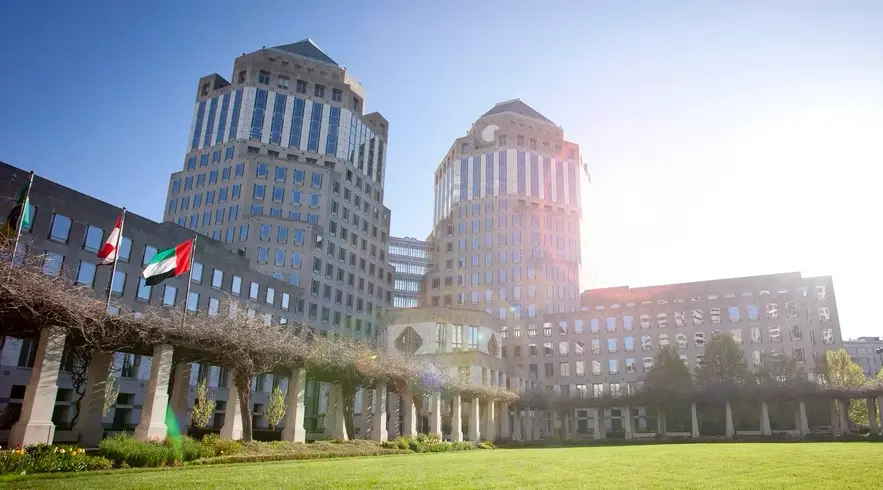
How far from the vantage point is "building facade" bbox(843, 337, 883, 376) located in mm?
176750

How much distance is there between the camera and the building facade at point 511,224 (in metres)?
131

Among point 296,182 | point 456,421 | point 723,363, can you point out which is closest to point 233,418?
point 456,421

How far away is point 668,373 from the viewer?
94.4 metres

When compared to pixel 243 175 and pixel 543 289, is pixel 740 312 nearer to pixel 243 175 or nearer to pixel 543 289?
pixel 543 289

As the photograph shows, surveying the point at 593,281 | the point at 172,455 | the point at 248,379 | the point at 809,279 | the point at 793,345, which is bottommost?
the point at 172,455

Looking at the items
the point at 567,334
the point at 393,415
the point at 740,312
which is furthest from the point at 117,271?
the point at 740,312

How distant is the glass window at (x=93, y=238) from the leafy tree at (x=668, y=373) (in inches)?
2995

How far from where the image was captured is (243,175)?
96.2m

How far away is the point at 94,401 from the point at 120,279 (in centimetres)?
3390

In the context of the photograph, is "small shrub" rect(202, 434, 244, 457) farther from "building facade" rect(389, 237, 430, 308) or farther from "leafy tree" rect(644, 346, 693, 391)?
"building facade" rect(389, 237, 430, 308)

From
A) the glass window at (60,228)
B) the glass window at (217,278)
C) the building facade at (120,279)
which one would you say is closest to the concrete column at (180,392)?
the building facade at (120,279)

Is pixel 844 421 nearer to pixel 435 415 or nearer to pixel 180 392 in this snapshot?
pixel 435 415

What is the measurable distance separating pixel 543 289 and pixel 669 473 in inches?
4368

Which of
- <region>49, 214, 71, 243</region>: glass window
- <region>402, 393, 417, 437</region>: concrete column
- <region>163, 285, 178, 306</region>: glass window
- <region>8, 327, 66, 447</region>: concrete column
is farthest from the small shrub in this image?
<region>163, 285, 178, 306</region>: glass window
